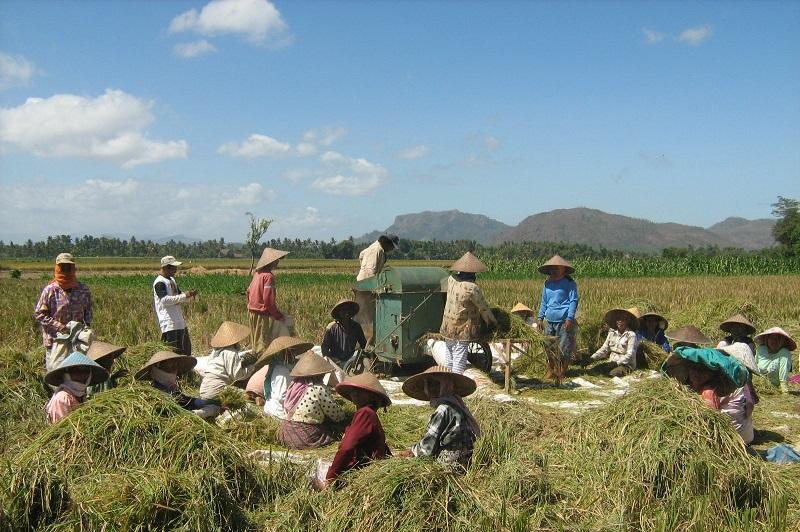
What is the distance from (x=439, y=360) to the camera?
8.97 meters

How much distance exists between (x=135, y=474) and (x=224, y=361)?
3705 mm

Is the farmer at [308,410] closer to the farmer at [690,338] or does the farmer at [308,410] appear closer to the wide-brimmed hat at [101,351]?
the wide-brimmed hat at [101,351]

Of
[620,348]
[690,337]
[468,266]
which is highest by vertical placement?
[468,266]

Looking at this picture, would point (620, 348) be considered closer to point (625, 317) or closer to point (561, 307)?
point (625, 317)

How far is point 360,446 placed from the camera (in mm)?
4234

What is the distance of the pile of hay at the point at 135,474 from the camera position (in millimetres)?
3535

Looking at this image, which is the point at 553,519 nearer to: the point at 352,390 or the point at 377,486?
the point at 377,486

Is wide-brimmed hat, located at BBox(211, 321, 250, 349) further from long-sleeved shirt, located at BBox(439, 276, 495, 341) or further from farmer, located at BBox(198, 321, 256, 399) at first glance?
long-sleeved shirt, located at BBox(439, 276, 495, 341)

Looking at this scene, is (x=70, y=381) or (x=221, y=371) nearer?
(x=70, y=381)

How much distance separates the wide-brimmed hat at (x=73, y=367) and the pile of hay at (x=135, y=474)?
984 mm

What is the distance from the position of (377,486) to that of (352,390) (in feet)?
3.37

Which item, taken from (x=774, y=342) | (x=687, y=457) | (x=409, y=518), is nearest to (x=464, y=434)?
(x=409, y=518)

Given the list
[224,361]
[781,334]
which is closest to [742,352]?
[781,334]

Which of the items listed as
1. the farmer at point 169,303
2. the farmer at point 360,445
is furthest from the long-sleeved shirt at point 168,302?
the farmer at point 360,445
